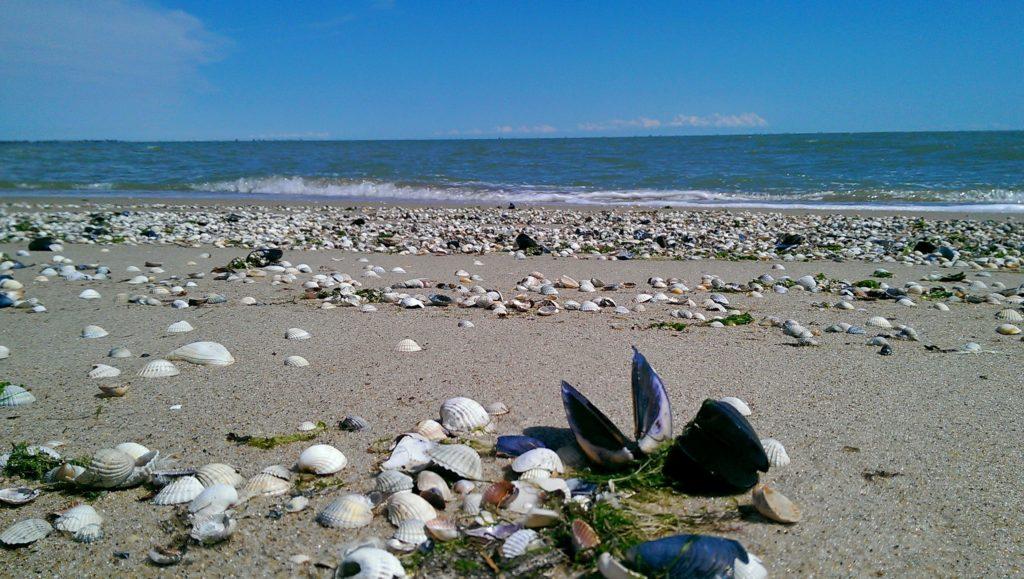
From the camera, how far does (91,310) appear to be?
4676 mm

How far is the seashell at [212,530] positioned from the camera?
1765 millimetres

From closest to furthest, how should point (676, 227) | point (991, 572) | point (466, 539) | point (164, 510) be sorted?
point (991, 572)
point (466, 539)
point (164, 510)
point (676, 227)

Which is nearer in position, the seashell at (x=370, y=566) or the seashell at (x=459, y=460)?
the seashell at (x=370, y=566)

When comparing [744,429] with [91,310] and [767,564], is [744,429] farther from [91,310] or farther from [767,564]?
[91,310]

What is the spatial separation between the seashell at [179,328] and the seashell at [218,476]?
221 centimetres

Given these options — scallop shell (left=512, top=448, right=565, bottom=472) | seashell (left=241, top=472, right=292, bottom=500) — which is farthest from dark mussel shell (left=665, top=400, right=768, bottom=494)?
seashell (left=241, top=472, right=292, bottom=500)

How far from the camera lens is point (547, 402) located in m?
2.86

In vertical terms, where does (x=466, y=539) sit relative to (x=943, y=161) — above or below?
below

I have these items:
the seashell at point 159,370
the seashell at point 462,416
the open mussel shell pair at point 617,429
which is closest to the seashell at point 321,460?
the seashell at point 462,416

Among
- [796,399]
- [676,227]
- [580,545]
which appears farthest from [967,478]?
[676,227]

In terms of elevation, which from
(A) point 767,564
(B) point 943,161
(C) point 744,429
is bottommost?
(A) point 767,564

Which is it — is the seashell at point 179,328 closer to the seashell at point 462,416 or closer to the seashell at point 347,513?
the seashell at point 462,416

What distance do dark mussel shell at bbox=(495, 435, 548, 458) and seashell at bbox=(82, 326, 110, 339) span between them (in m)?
3.07

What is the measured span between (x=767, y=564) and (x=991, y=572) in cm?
60
